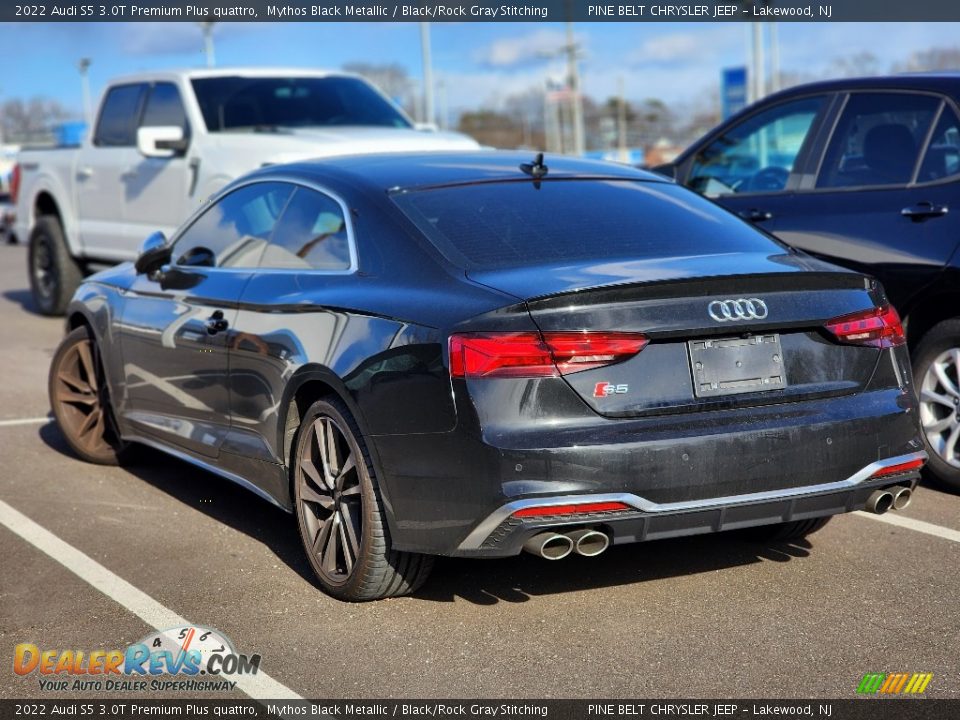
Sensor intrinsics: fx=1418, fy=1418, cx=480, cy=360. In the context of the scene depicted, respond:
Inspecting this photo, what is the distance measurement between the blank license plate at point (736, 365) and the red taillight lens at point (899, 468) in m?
0.46

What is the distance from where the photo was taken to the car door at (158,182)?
11.2 meters

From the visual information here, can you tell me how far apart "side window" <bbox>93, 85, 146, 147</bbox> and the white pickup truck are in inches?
0.5

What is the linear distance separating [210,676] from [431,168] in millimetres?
2323

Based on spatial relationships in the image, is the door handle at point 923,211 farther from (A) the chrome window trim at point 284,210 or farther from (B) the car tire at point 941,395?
(A) the chrome window trim at point 284,210

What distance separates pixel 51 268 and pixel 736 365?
1033cm

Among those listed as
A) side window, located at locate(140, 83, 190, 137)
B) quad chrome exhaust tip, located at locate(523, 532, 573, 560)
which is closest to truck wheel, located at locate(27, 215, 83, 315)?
side window, located at locate(140, 83, 190, 137)

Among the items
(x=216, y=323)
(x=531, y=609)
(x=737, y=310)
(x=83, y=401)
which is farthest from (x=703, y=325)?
(x=83, y=401)

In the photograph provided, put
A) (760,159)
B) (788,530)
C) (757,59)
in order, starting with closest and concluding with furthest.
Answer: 1. (788,530)
2. (760,159)
3. (757,59)

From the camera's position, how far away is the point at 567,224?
5223 millimetres

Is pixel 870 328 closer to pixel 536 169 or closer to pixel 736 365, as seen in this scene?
pixel 736 365

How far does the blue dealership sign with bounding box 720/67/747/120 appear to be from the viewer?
39.4 m

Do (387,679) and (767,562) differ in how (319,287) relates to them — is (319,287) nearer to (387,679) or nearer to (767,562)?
(387,679)

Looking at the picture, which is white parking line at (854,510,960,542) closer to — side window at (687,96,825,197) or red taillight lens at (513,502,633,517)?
red taillight lens at (513,502,633,517)

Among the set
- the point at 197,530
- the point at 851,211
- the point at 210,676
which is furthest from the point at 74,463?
the point at 851,211
